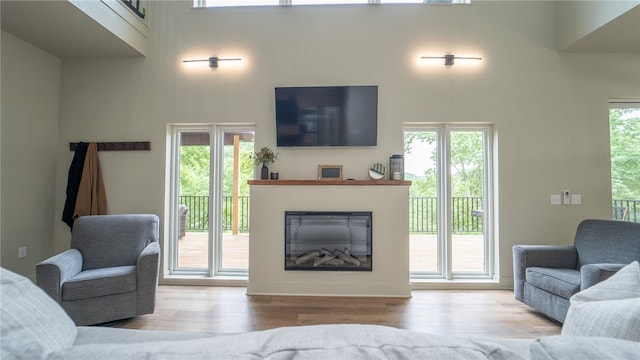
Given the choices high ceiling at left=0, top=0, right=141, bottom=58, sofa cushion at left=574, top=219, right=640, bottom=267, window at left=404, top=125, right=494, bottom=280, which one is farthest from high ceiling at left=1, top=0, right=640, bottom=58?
sofa cushion at left=574, top=219, right=640, bottom=267

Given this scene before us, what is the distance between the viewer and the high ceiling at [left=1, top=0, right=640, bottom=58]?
9.07 feet

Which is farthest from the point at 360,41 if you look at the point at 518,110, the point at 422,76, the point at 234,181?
the point at 234,181

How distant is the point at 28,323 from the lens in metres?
0.72

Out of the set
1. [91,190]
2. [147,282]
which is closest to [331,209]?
[147,282]

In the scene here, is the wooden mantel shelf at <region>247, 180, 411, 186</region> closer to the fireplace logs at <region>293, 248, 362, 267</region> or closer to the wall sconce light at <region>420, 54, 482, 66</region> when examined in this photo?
the fireplace logs at <region>293, 248, 362, 267</region>

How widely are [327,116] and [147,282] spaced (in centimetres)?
255

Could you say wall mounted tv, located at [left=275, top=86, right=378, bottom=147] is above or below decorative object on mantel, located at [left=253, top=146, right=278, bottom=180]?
above

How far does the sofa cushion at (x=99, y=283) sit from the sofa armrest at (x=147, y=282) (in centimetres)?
6

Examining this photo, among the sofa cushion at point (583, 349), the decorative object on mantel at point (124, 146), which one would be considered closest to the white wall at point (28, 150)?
the decorative object on mantel at point (124, 146)

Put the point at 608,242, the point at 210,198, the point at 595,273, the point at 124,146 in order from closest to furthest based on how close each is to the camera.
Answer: the point at 595,273 < the point at 608,242 < the point at 124,146 < the point at 210,198

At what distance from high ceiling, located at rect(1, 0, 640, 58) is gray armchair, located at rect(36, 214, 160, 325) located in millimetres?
2051

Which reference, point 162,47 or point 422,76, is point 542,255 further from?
point 162,47

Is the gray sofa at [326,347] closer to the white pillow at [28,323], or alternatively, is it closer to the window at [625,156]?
the white pillow at [28,323]

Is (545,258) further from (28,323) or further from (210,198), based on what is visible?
(210,198)
